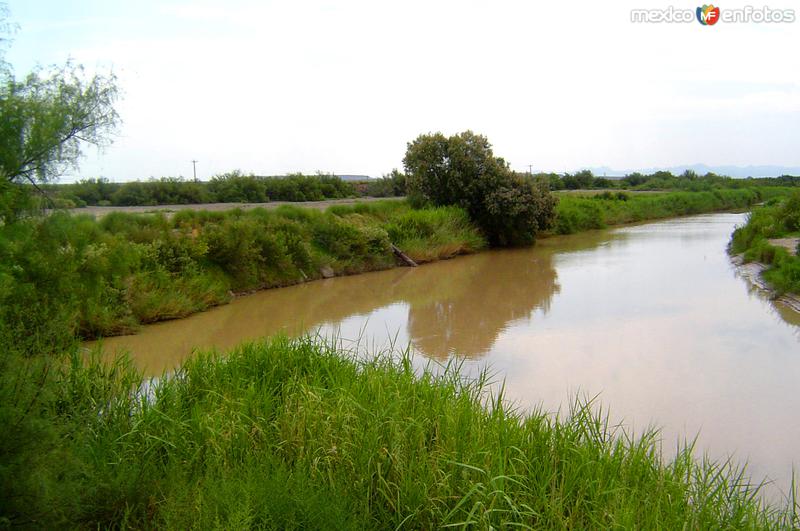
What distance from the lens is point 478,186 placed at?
20000 mm

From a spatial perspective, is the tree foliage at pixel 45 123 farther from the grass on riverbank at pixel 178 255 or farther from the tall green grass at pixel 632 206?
the tall green grass at pixel 632 206

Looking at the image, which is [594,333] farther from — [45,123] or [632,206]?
[632,206]

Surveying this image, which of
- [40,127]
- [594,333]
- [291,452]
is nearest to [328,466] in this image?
[291,452]

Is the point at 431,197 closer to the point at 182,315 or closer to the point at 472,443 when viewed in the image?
the point at 182,315

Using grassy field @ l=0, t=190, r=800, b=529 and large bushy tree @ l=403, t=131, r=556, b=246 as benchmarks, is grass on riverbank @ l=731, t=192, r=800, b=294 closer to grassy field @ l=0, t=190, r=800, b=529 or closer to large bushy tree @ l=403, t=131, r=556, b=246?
large bushy tree @ l=403, t=131, r=556, b=246

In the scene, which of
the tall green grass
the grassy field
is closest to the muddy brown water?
the grassy field

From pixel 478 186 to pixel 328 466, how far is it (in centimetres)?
1677

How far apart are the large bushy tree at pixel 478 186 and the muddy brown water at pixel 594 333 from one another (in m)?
2.79

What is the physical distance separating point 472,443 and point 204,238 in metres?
9.17

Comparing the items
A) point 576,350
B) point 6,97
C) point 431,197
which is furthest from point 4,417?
point 431,197

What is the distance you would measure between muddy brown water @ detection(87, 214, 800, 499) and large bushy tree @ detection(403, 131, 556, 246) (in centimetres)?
279

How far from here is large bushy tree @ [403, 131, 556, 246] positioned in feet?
64.7

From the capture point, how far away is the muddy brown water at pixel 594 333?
6049 millimetres

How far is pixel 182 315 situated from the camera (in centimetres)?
1072
